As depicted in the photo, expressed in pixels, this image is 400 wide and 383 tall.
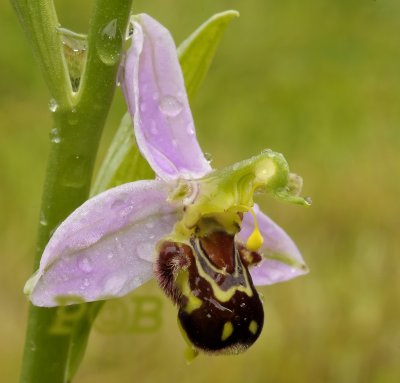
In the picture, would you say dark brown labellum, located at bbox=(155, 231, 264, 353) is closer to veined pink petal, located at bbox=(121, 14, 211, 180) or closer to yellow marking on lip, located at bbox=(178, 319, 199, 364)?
yellow marking on lip, located at bbox=(178, 319, 199, 364)

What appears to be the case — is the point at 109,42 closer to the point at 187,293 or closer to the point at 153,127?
the point at 153,127

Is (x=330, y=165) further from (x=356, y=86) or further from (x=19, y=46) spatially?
(x=19, y=46)

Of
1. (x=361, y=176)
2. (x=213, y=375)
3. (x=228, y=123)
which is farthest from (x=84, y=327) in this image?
(x=228, y=123)

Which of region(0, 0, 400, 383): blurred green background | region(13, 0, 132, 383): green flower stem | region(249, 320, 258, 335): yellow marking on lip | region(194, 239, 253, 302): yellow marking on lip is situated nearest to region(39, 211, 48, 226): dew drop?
region(13, 0, 132, 383): green flower stem

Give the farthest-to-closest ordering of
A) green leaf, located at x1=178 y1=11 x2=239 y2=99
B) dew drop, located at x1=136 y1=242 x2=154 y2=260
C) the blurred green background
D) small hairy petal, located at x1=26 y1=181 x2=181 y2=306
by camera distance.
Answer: the blurred green background → green leaf, located at x1=178 y1=11 x2=239 y2=99 → dew drop, located at x1=136 y1=242 x2=154 y2=260 → small hairy petal, located at x1=26 y1=181 x2=181 y2=306

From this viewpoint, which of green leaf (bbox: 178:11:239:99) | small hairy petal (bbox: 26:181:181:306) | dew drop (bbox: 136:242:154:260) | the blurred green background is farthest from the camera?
the blurred green background

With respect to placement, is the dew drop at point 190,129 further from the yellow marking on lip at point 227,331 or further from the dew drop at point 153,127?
the yellow marking on lip at point 227,331
